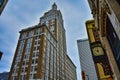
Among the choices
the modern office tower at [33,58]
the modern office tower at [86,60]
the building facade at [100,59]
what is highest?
the modern office tower at [86,60]

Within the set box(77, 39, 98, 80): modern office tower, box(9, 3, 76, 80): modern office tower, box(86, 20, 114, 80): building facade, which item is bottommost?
box(86, 20, 114, 80): building facade

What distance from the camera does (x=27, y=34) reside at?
56.8m

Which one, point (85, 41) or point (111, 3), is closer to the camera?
point (111, 3)

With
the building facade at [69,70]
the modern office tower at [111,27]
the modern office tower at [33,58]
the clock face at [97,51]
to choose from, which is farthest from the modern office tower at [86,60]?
the modern office tower at [111,27]

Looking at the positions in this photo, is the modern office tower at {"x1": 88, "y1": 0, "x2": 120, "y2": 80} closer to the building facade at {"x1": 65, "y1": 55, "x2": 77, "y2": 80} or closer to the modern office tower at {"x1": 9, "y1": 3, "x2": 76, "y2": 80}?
the modern office tower at {"x1": 9, "y1": 3, "x2": 76, "y2": 80}

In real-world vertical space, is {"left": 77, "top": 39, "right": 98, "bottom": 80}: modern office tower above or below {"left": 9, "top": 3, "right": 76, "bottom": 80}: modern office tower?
above

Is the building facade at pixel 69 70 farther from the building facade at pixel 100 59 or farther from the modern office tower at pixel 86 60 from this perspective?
the building facade at pixel 100 59

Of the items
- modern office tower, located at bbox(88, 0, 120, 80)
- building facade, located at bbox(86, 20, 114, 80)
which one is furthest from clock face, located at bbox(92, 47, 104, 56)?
modern office tower, located at bbox(88, 0, 120, 80)

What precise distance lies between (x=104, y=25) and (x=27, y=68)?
38.4 metres

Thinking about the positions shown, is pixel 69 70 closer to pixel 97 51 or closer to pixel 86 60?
pixel 86 60

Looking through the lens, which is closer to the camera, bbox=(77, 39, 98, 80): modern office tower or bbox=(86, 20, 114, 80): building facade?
bbox=(86, 20, 114, 80): building facade

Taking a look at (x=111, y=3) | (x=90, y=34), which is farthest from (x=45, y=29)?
(x=111, y=3)

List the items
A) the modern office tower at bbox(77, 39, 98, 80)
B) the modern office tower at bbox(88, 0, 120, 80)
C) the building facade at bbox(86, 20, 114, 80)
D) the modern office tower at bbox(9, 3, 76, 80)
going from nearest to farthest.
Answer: the modern office tower at bbox(88, 0, 120, 80), the building facade at bbox(86, 20, 114, 80), the modern office tower at bbox(9, 3, 76, 80), the modern office tower at bbox(77, 39, 98, 80)

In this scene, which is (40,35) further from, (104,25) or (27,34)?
(104,25)
